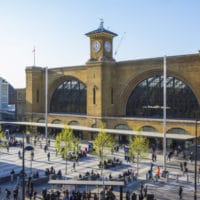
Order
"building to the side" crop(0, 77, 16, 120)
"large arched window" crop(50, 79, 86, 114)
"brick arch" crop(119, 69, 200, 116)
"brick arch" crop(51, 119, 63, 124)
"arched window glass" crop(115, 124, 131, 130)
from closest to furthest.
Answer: "brick arch" crop(119, 69, 200, 116), "arched window glass" crop(115, 124, 131, 130), "large arched window" crop(50, 79, 86, 114), "brick arch" crop(51, 119, 63, 124), "building to the side" crop(0, 77, 16, 120)

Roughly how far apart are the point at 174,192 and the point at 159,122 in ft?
69.4

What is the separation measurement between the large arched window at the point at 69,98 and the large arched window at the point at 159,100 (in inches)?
403

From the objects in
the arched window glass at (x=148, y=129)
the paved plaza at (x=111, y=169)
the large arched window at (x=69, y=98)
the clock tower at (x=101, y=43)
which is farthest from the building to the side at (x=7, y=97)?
the arched window glass at (x=148, y=129)

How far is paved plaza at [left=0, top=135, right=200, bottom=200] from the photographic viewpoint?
93.1 ft

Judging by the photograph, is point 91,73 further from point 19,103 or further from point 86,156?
point 19,103

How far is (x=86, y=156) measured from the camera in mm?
42750

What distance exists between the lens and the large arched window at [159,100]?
47594 millimetres

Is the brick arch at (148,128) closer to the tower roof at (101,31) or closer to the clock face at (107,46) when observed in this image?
the clock face at (107,46)

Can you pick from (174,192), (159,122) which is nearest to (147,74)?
(159,122)

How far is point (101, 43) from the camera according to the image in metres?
56.3

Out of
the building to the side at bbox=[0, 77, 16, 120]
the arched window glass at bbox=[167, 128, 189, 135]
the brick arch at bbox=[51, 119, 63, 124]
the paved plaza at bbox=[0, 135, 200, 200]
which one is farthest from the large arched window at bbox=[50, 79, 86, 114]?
the arched window glass at bbox=[167, 128, 189, 135]

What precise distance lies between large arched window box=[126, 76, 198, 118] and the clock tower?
7.96m

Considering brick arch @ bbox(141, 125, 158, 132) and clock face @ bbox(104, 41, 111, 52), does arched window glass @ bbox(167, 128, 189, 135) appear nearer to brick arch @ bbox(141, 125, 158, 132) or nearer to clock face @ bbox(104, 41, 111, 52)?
brick arch @ bbox(141, 125, 158, 132)

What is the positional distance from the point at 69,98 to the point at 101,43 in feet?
42.6
